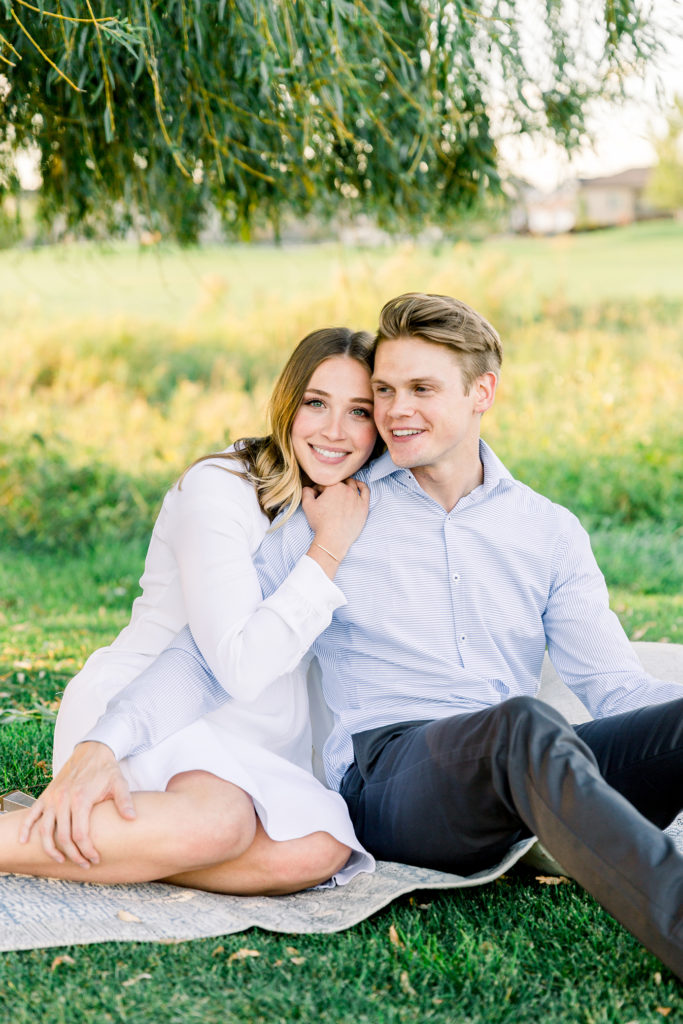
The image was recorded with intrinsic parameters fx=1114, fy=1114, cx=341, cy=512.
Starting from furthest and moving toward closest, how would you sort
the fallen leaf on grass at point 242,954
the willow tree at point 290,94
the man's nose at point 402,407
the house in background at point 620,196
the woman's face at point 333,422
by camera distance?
the house in background at point 620,196
the willow tree at point 290,94
the woman's face at point 333,422
the man's nose at point 402,407
the fallen leaf on grass at point 242,954

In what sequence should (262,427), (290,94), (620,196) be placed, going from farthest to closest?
(620,196) < (290,94) < (262,427)

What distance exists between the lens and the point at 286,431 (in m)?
3.08

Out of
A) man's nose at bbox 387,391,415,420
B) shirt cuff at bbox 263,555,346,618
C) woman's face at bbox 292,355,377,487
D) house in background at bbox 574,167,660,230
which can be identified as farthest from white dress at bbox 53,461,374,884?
house in background at bbox 574,167,660,230

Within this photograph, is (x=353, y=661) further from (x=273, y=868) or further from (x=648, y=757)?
(x=648, y=757)

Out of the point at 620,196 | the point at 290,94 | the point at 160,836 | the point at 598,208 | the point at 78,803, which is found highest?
the point at 620,196

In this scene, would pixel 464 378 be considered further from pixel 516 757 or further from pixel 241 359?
pixel 241 359

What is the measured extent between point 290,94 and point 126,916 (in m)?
2.85

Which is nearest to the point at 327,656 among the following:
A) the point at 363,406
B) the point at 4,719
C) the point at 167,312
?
the point at 363,406

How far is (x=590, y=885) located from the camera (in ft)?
7.08

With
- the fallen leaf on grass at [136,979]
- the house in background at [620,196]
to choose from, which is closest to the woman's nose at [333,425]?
the fallen leaf on grass at [136,979]

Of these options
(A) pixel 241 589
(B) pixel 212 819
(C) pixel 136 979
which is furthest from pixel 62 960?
(A) pixel 241 589

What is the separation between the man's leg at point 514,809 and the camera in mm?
2080

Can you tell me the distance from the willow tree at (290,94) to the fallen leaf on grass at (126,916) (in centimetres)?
226

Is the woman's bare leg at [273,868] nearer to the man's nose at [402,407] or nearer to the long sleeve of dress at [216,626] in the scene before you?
the long sleeve of dress at [216,626]
